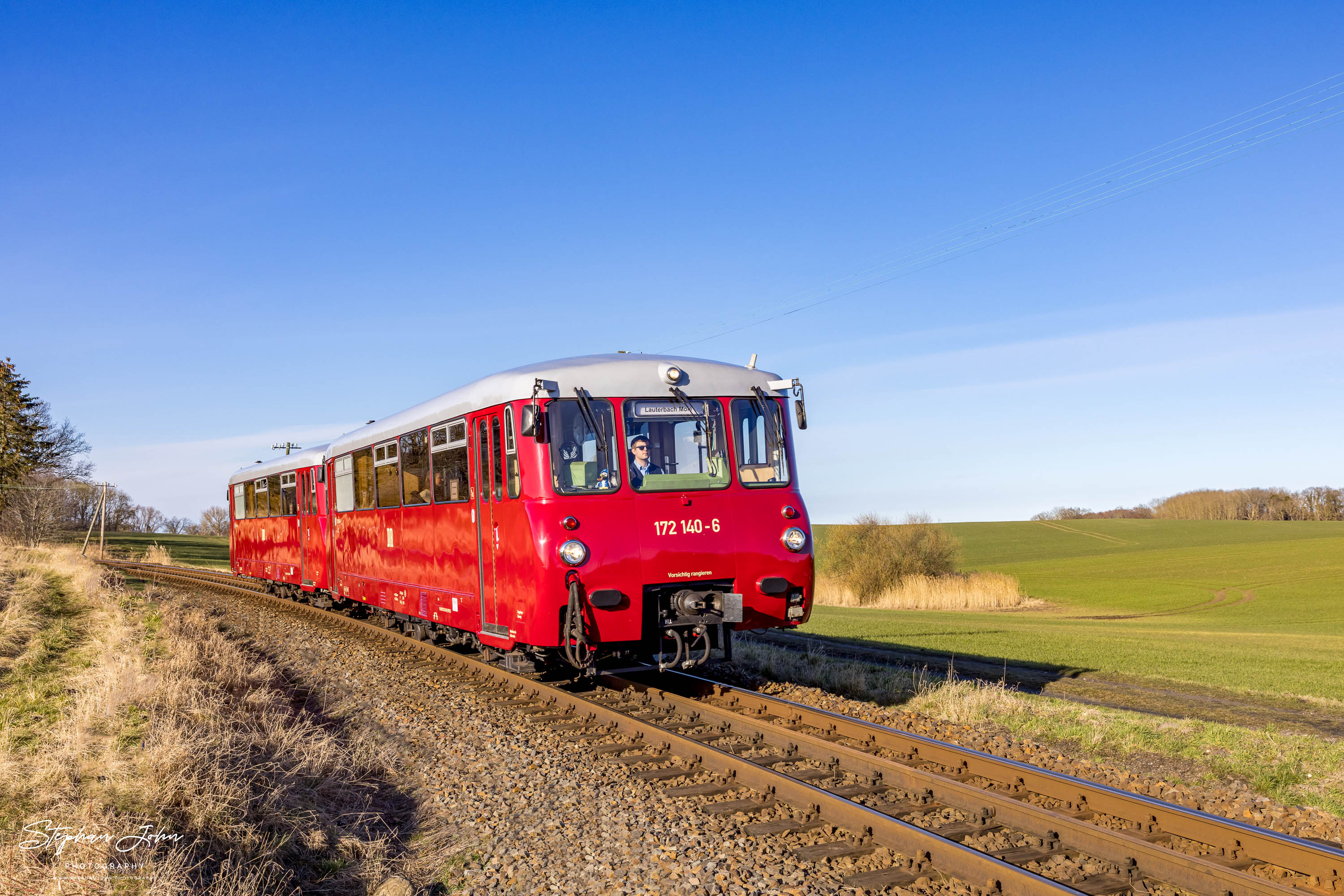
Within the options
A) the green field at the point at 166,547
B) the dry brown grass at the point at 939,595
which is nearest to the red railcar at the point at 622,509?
the dry brown grass at the point at 939,595

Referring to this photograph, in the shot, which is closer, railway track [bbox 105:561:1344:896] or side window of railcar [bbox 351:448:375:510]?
railway track [bbox 105:561:1344:896]

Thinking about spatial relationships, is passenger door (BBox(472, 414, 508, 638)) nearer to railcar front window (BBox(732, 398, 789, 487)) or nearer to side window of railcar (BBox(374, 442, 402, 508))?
railcar front window (BBox(732, 398, 789, 487))

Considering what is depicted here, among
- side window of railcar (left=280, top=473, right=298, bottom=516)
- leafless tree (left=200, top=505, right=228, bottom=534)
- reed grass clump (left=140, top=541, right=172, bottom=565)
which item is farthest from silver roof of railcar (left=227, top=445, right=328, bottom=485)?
leafless tree (left=200, top=505, right=228, bottom=534)

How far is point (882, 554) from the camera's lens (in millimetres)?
40094

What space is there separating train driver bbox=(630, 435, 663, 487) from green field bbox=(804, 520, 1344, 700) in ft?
30.6

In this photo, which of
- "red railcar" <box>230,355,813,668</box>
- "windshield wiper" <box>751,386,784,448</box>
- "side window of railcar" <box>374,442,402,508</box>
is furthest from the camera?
"side window of railcar" <box>374,442,402,508</box>

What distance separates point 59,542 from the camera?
50.7 metres

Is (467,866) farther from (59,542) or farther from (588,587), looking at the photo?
(59,542)

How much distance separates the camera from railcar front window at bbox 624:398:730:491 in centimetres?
→ 927

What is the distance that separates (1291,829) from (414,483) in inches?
395

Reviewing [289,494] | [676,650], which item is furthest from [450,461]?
[289,494]

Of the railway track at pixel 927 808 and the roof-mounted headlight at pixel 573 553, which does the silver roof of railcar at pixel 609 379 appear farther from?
the railway track at pixel 927 808

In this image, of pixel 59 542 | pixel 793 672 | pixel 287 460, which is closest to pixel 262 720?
pixel 793 672

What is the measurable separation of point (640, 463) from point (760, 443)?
137cm
